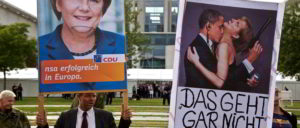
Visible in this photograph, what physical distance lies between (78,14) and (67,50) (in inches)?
16.8

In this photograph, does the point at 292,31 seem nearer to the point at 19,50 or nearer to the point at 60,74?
the point at 60,74

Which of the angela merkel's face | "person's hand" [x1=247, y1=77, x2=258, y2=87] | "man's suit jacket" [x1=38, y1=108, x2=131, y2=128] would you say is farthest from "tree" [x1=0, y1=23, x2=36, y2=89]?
"person's hand" [x1=247, y1=77, x2=258, y2=87]

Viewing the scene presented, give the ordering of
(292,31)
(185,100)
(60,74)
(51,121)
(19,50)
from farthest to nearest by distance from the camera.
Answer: (19,50)
(292,31)
(51,121)
(60,74)
(185,100)

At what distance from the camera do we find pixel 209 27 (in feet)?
20.7

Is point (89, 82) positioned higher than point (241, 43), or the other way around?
point (241, 43)

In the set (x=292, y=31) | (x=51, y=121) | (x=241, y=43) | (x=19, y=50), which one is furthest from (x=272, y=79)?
(x=19, y=50)

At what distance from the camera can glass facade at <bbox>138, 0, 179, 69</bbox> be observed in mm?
88375

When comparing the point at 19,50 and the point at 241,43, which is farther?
the point at 19,50

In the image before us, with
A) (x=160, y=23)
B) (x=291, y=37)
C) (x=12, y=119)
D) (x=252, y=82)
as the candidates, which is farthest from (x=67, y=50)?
(x=160, y=23)

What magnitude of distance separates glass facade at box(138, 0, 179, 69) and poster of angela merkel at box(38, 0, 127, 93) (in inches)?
3183

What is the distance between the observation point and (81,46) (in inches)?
263

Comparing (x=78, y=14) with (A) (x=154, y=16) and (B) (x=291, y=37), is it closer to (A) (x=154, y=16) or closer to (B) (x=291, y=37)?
(B) (x=291, y=37)

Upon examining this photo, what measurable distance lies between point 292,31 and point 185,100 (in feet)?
64.6

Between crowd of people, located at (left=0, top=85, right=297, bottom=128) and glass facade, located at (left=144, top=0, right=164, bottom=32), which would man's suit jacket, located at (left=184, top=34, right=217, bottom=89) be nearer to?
crowd of people, located at (left=0, top=85, right=297, bottom=128)
